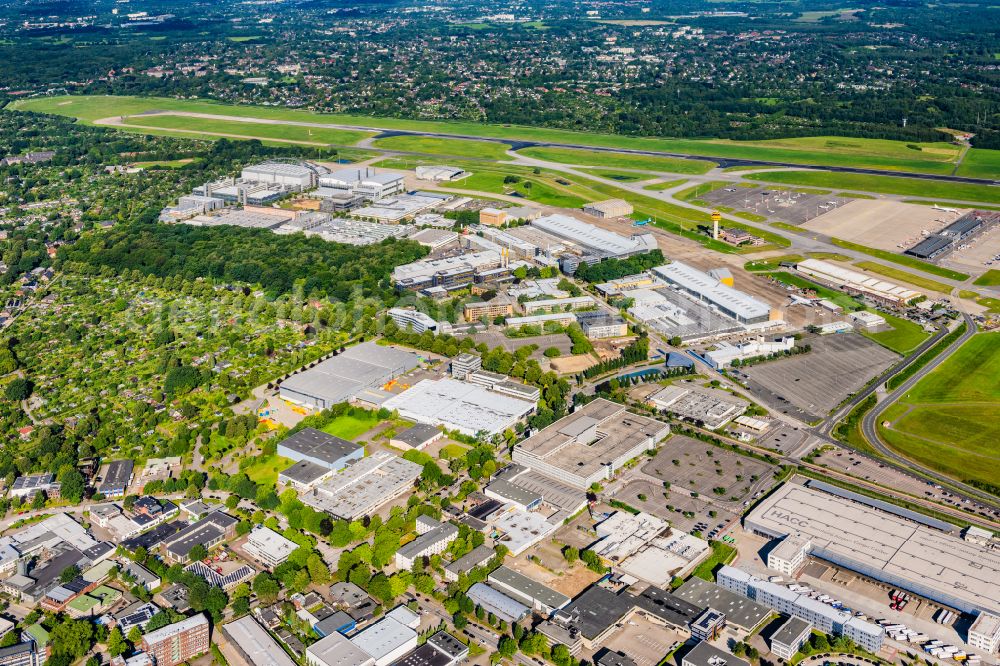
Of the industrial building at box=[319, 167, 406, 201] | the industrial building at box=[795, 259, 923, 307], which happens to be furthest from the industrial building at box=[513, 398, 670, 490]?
the industrial building at box=[319, 167, 406, 201]

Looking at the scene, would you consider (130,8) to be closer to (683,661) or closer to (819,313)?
(819,313)

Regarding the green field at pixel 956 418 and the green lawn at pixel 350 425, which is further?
the green lawn at pixel 350 425

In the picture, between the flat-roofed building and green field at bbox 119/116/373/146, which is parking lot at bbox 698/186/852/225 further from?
the flat-roofed building

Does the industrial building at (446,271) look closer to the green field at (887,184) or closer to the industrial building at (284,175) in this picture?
the industrial building at (284,175)

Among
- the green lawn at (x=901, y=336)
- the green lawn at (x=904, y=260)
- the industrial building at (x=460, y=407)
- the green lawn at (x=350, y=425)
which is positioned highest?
the industrial building at (x=460, y=407)

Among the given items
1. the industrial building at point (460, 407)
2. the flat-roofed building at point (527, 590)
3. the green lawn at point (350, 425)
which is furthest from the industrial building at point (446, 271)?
the flat-roofed building at point (527, 590)

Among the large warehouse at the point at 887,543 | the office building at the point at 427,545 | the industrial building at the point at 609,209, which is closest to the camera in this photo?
the large warehouse at the point at 887,543

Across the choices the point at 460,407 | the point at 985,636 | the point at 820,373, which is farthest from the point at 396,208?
the point at 985,636
